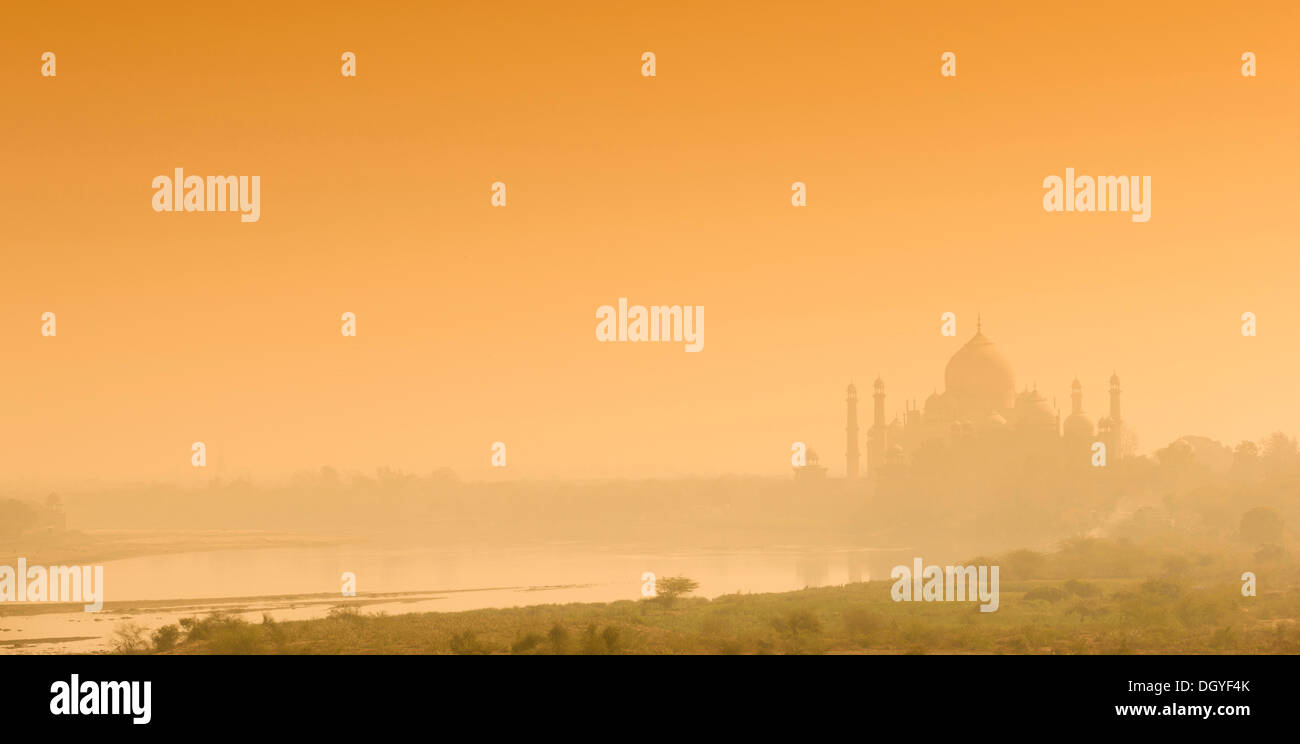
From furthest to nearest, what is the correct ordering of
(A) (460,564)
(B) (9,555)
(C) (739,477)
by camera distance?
(C) (739,477), (A) (460,564), (B) (9,555)

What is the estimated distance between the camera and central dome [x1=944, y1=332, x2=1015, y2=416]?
67.2 meters

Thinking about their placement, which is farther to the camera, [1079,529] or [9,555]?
[1079,529]

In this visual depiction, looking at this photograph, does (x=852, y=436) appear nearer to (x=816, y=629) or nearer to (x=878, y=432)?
(x=878, y=432)

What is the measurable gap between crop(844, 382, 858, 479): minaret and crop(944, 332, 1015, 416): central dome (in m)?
6.93

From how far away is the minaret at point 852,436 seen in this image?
72438mm

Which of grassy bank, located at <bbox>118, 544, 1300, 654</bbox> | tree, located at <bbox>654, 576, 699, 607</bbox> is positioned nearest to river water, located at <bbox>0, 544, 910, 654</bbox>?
tree, located at <bbox>654, 576, 699, 607</bbox>

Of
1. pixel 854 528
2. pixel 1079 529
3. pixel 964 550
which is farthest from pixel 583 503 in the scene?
pixel 1079 529

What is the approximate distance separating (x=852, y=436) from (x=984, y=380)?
378 inches

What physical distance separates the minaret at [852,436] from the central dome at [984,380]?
6.93m

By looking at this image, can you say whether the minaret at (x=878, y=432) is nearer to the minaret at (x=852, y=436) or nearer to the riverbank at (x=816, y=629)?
the minaret at (x=852, y=436)

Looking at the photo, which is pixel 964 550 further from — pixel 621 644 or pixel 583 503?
pixel 621 644

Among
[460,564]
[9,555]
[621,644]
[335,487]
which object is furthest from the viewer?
[335,487]
